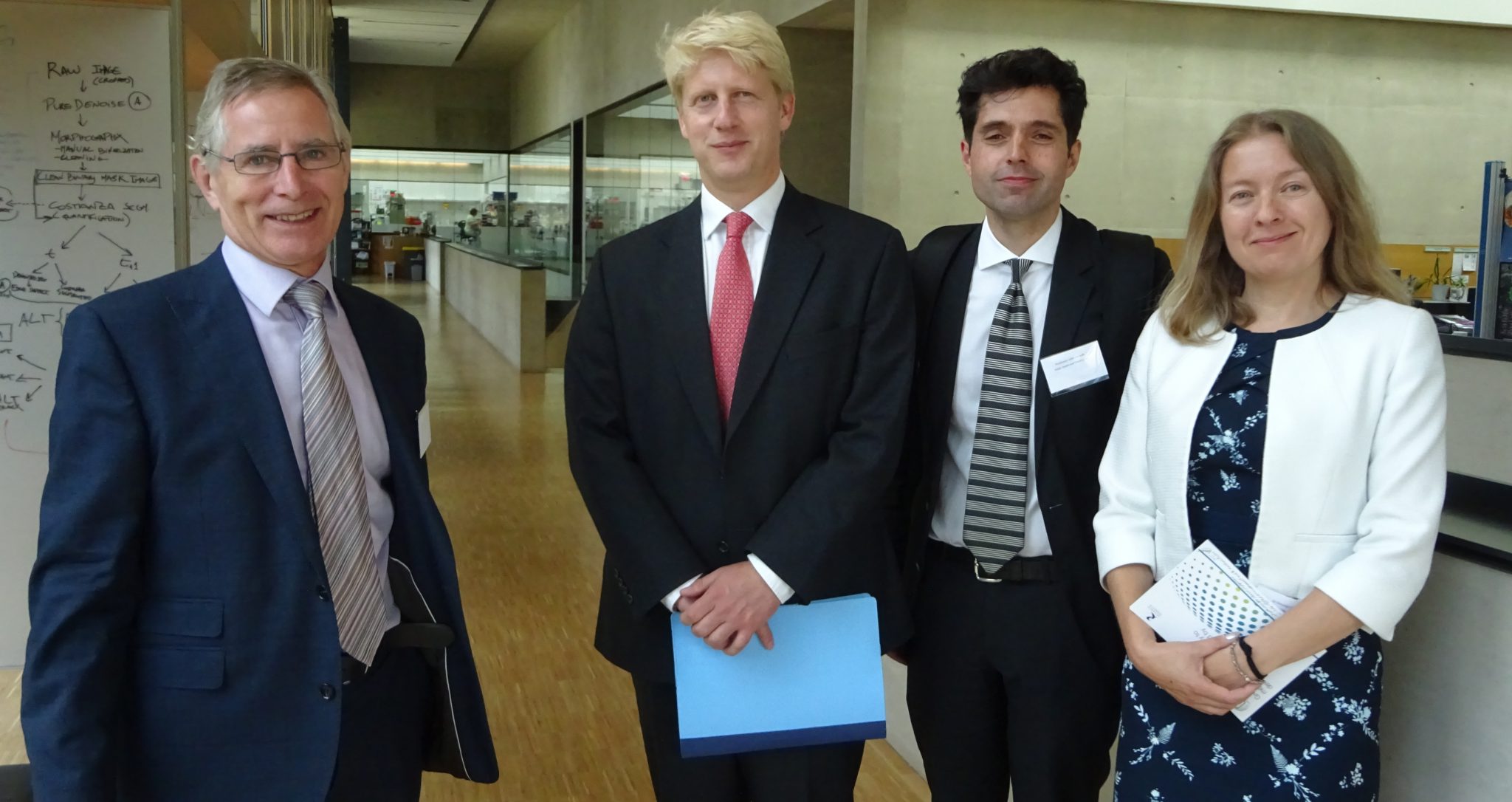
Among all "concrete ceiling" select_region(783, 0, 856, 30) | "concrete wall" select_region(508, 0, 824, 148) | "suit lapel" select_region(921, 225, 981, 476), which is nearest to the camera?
"suit lapel" select_region(921, 225, 981, 476)

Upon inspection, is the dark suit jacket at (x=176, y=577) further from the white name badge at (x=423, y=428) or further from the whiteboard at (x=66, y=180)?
the whiteboard at (x=66, y=180)

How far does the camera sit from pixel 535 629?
16.9ft

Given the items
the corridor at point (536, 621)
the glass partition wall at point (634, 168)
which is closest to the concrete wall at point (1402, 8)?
the glass partition wall at point (634, 168)

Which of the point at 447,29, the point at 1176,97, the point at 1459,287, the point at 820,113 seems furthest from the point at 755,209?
the point at 447,29

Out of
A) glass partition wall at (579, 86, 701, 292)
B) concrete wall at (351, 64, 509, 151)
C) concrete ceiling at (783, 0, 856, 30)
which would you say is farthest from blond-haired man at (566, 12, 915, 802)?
concrete wall at (351, 64, 509, 151)

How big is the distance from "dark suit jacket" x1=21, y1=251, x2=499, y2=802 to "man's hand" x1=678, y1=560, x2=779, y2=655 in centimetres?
56

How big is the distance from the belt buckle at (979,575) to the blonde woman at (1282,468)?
1.03 ft

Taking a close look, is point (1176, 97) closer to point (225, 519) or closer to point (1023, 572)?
point (1023, 572)

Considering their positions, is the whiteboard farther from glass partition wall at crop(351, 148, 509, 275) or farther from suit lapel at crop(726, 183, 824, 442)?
glass partition wall at crop(351, 148, 509, 275)

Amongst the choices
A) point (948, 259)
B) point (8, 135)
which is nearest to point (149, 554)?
point (948, 259)

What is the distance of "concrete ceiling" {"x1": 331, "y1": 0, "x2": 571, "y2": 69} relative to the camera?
58.4 ft

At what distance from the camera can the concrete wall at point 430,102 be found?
28.0 meters

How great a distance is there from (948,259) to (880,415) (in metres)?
0.49

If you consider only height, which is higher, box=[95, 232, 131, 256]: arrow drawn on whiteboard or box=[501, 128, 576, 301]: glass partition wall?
box=[501, 128, 576, 301]: glass partition wall
